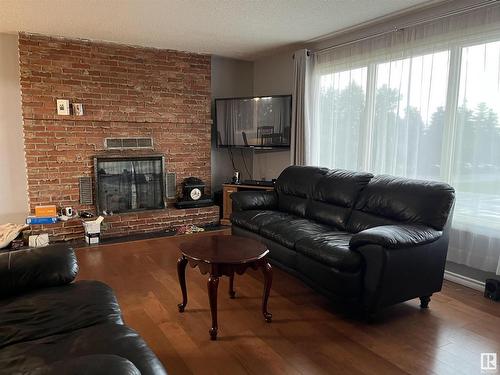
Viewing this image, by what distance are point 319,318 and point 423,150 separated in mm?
1863

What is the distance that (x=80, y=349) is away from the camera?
134cm

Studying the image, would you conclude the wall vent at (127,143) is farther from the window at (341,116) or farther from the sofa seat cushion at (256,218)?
the window at (341,116)

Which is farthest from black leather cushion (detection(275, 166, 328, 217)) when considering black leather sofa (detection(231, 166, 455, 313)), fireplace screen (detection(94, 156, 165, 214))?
fireplace screen (detection(94, 156, 165, 214))

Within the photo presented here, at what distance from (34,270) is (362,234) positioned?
1.95 m

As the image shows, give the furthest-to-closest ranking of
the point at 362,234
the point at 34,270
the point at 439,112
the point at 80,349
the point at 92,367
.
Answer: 1. the point at 439,112
2. the point at 362,234
3. the point at 34,270
4. the point at 80,349
5. the point at 92,367

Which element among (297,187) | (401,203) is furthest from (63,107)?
(401,203)

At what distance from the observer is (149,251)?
399 centimetres

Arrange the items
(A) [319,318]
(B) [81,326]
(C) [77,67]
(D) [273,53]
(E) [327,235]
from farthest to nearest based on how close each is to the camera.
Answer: (D) [273,53]
(C) [77,67]
(E) [327,235]
(A) [319,318]
(B) [81,326]

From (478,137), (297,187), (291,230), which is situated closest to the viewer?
(478,137)

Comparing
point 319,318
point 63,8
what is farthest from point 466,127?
point 63,8

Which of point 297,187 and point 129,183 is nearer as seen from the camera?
point 297,187

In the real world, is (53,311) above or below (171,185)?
below

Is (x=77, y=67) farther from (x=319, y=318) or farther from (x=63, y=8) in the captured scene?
(x=319, y=318)

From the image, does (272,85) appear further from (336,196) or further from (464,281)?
(464,281)
